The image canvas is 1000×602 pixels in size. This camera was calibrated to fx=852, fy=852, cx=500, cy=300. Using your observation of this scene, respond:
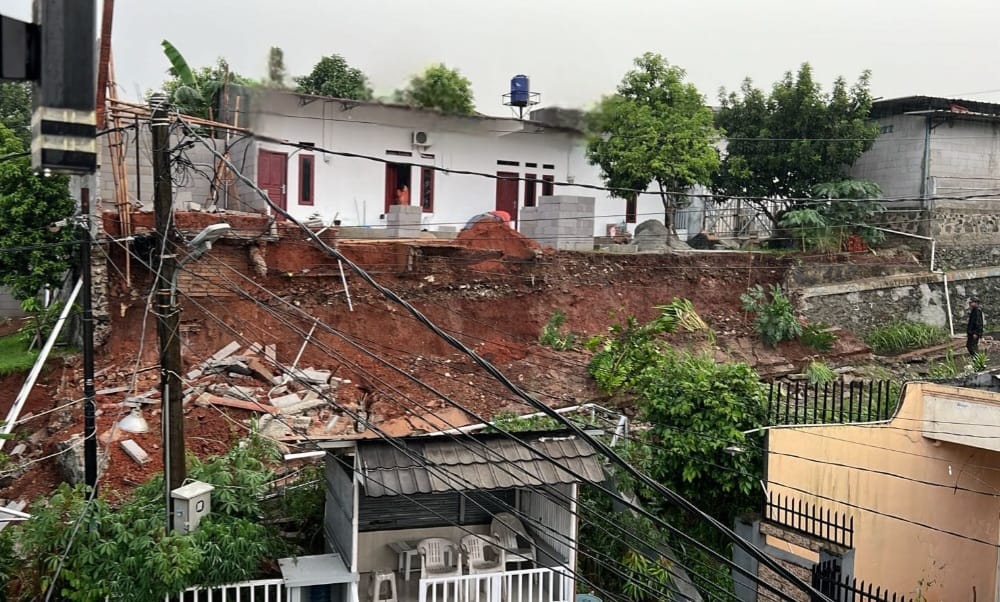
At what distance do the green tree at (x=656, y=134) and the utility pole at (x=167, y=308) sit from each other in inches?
587

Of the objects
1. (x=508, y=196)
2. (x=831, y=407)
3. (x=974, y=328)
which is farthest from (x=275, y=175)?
(x=974, y=328)

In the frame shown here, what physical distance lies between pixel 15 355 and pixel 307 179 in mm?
7794

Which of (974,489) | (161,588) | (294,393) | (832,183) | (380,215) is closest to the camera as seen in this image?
(161,588)

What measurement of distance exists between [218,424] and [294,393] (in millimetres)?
1654

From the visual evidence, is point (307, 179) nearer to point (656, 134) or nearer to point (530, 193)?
point (530, 193)

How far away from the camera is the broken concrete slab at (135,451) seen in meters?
13.5

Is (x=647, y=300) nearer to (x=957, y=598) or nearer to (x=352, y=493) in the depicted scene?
(x=957, y=598)

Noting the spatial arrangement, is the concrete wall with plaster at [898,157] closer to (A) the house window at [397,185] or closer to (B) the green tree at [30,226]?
(A) the house window at [397,185]

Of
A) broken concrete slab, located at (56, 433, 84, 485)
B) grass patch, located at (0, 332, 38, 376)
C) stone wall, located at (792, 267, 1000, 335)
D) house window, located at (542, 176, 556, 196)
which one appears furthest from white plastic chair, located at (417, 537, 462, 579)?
house window, located at (542, 176, 556, 196)

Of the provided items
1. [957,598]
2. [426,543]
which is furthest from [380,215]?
[957,598]

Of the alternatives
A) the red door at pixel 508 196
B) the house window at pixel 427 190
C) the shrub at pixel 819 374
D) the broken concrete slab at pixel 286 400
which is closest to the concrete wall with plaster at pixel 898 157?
the shrub at pixel 819 374

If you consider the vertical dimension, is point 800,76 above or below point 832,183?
above

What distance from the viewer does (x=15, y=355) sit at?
18703mm

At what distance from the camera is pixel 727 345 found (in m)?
20.3
